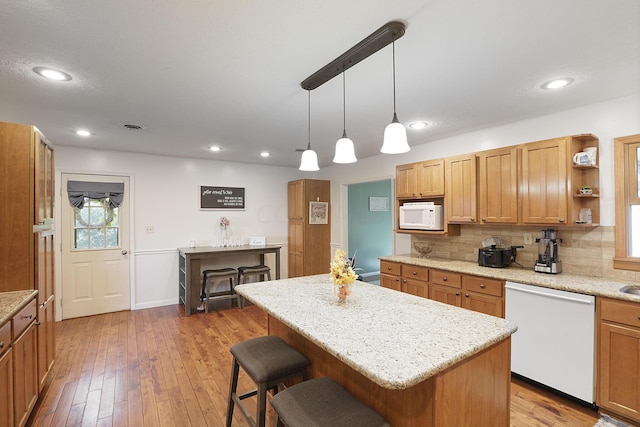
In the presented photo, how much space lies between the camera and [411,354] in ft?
3.98

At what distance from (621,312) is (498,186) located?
1.43 metres

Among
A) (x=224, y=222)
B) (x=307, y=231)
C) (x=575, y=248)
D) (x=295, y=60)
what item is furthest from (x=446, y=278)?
(x=224, y=222)

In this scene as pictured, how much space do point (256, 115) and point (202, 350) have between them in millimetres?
2554

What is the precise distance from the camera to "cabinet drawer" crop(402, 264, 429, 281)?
3.45 meters

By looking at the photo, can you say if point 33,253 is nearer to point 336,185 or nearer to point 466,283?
point 466,283

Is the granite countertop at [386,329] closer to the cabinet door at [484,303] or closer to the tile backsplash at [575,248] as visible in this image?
the cabinet door at [484,303]

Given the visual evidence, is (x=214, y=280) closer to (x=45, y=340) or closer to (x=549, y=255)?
(x=45, y=340)

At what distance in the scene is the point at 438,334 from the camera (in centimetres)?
142

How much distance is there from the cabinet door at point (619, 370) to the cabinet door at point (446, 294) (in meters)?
1.11

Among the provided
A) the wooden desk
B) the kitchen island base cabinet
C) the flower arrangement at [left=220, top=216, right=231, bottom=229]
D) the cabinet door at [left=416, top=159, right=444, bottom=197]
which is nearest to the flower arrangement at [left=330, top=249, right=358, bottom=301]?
the kitchen island base cabinet

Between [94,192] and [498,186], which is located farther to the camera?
[94,192]

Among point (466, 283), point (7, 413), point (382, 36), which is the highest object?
point (382, 36)

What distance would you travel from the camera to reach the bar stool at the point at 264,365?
167cm

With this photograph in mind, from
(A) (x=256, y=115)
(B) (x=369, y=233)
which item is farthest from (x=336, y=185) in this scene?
(A) (x=256, y=115)
